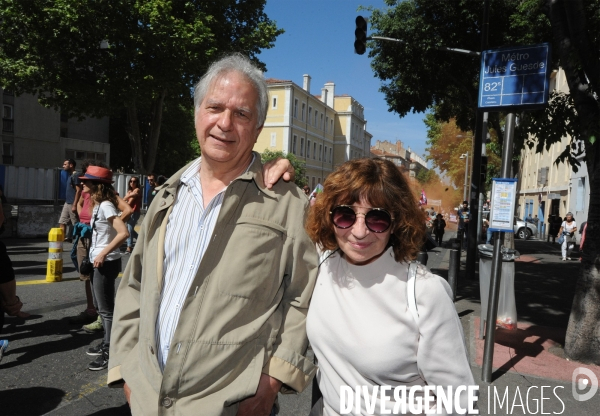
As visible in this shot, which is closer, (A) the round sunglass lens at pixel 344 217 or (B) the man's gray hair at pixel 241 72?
(A) the round sunglass lens at pixel 344 217

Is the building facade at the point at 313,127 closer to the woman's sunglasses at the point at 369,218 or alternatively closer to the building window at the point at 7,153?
the building window at the point at 7,153

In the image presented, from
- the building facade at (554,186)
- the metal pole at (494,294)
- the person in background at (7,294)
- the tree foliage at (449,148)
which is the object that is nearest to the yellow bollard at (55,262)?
the person in background at (7,294)

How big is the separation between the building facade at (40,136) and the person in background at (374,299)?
32286 mm

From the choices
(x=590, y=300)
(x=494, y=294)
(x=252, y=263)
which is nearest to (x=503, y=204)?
(x=494, y=294)

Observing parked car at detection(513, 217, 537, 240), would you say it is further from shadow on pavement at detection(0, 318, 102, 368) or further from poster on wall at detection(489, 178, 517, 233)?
shadow on pavement at detection(0, 318, 102, 368)

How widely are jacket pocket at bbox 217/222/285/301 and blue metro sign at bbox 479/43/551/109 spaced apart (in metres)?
3.69

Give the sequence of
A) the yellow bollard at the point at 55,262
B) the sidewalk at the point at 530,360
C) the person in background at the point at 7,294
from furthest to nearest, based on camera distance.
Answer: the yellow bollard at the point at 55,262, the sidewalk at the point at 530,360, the person in background at the point at 7,294

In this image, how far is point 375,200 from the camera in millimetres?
1798

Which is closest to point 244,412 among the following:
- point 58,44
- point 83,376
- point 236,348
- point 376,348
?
point 236,348

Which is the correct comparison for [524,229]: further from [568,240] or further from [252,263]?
[252,263]

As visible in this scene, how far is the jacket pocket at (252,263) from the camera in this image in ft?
5.81

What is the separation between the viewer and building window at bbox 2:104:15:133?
30781mm

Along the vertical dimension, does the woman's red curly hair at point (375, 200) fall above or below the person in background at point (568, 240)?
above

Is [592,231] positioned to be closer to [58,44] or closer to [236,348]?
[236,348]
